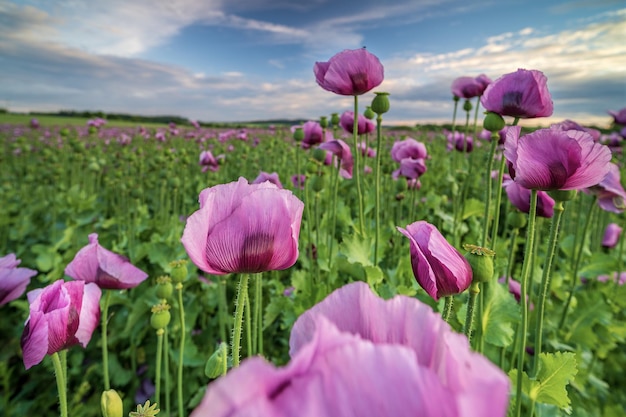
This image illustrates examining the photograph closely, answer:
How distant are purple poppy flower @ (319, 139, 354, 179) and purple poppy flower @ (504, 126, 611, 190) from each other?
136 centimetres

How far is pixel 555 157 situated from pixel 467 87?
2019 mm

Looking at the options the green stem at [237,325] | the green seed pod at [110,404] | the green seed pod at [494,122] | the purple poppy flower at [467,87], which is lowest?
the green seed pod at [110,404]

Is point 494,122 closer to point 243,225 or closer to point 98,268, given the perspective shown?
point 243,225

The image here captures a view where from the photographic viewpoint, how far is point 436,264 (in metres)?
0.81

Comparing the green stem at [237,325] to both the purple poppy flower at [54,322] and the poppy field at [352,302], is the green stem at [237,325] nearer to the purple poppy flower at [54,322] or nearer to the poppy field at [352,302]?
the poppy field at [352,302]

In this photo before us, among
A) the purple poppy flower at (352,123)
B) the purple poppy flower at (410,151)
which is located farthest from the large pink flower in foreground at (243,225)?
the purple poppy flower at (410,151)

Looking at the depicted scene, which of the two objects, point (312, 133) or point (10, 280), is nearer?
point (10, 280)

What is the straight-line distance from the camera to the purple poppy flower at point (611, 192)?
1845 millimetres

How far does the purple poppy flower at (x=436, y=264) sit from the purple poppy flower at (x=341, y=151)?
5.08 ft

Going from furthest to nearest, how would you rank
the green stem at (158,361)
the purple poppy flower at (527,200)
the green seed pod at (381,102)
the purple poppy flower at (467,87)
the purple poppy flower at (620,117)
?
the purple poppy flower at (620,117) → the purple poppy flower at (467,87) → the green seed pod at (381,102) → the purple poppy flower at (527,200) → the green stem at (158,361)

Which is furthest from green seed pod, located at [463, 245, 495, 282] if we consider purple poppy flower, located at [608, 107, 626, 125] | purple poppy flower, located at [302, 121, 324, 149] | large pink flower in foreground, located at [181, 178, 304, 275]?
purple poppy flower, located at [608, 107, 626, 125]

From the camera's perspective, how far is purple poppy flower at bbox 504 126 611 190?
101 centimetres

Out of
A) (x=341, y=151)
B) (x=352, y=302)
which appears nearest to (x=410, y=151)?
(x=341, y=151)

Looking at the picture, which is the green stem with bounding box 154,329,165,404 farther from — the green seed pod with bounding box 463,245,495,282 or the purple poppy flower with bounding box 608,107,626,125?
the purple poppy flower with bounding box 608,107,626,125
